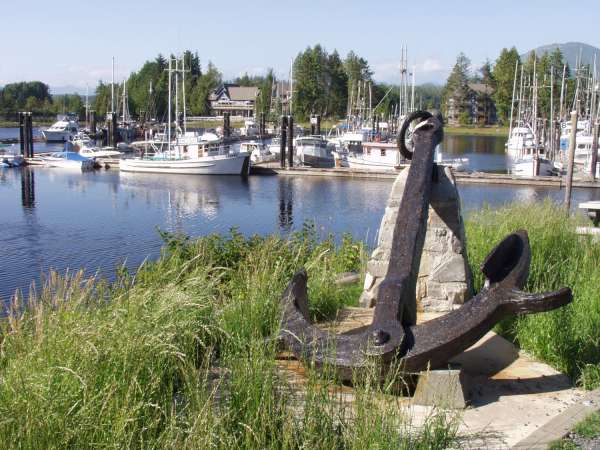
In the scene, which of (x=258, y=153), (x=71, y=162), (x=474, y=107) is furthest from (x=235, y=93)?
(x=71, y=162)

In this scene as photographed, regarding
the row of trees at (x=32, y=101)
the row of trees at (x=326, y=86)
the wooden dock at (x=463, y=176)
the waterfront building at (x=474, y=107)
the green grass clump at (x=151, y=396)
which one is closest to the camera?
the green grass clump at (x=151, y=396)

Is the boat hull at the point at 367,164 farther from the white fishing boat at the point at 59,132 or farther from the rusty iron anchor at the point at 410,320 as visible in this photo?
the white fishing boat at the point at 59,132

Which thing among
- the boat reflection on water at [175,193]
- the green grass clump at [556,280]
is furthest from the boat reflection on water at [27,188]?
the green grass clump at [556,280]

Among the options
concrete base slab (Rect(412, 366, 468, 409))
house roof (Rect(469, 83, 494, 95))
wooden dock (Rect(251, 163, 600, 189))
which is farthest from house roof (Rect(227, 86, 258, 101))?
concrete base slab (Rect(412, 366, 468, 409))

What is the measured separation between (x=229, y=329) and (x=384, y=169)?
40172 mm

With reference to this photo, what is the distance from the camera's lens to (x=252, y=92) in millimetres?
125500

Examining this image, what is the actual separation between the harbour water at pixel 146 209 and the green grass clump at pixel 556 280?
4.13m

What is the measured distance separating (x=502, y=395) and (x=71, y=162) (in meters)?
47.3

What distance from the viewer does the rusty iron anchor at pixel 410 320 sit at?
17.2 feet

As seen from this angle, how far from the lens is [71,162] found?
164 feet

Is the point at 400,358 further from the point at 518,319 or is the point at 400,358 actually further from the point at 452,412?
the point at 518,319

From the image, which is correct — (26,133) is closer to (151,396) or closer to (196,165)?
(196,165)

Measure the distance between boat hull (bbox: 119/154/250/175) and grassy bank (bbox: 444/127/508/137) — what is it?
59.3 meters

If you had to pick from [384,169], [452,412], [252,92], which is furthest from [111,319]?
[252,92]
